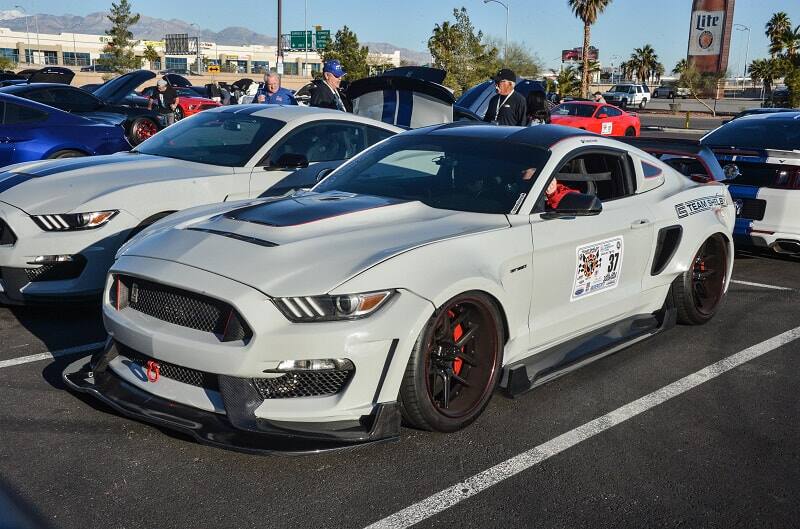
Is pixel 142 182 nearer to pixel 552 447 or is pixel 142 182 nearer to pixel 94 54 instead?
pixel 552 447

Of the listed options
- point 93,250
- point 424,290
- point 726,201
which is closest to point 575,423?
point 424,290

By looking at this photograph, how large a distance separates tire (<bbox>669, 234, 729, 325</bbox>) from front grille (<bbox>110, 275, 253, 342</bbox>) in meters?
3.47


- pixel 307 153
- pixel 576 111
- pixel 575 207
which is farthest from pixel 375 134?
pixel 576 111

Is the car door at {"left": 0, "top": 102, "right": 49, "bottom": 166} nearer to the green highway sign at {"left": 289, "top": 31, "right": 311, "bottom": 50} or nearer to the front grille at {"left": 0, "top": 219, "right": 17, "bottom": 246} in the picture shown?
the front grille at {"left": 0, "top": 219, "right": 17, "bottom": 246}

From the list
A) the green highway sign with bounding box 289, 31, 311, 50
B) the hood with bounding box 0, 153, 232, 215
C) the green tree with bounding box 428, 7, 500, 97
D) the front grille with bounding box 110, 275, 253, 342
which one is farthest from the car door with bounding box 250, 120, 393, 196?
the green highway sign with bounding box 289, 31, 311, 50

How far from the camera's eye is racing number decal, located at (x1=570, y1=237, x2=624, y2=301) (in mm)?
4621

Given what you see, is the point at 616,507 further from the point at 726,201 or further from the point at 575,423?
the point at 726,201

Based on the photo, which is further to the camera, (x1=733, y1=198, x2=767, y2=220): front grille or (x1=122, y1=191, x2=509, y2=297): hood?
(x1=733, y1=198, x2=767, y2=220): front grille

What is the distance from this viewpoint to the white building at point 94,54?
10338 cm

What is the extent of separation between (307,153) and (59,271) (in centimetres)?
238

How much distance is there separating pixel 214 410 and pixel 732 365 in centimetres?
343

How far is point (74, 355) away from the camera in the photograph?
5.04 metres

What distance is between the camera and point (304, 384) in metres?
3.52

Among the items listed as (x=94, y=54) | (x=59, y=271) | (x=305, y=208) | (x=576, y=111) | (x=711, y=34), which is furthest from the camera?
(x=94, y=54)
